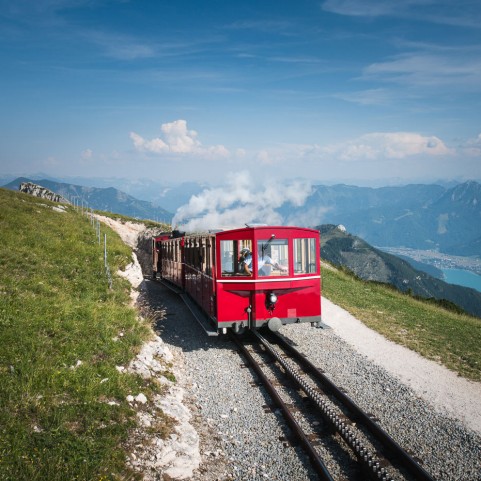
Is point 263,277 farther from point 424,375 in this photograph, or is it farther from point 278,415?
point 424,375

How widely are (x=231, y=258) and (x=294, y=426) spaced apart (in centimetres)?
555

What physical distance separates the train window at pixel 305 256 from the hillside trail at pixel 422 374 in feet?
11.1

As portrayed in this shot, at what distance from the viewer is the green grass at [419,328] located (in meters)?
12.9

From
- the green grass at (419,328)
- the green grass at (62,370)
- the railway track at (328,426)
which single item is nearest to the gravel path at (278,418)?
the railway track at (328,426)

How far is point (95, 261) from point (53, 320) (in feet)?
25.4

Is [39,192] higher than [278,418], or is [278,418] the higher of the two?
[39,192]

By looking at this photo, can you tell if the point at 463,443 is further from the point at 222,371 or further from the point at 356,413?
the point at 222,371

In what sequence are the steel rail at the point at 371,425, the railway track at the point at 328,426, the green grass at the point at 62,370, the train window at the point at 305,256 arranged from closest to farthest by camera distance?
the green grass at the point at 62,370 → the steel rail at the point at 371,425 → the railway track at the point at 328,426 → the train window at the point at 305,256

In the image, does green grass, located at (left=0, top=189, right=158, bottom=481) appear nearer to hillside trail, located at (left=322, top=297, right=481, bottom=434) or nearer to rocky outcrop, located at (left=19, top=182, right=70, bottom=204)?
hillside trail, located at (left=322, top=297, right=481, bottom=434)

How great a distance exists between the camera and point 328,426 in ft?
26.9

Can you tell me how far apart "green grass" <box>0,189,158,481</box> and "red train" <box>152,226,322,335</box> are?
2.64 meters

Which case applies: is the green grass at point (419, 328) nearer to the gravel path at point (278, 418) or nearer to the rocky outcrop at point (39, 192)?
the gravel path at point (278, 418)

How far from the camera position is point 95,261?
57.8 ft

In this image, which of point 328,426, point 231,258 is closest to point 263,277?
point 231,258
